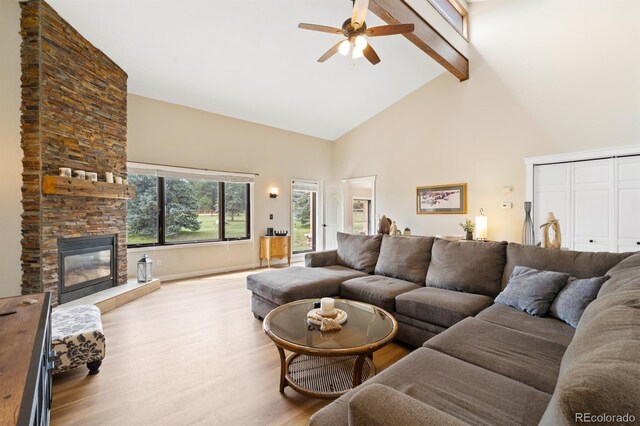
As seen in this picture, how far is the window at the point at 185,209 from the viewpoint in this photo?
5098 mm

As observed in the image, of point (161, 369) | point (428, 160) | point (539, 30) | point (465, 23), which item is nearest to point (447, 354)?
point (161, 369)

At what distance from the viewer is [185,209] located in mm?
5582

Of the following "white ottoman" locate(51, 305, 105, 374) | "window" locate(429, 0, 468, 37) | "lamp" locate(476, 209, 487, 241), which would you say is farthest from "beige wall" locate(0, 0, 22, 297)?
"lamp" locate(476, 209, 487, 241)

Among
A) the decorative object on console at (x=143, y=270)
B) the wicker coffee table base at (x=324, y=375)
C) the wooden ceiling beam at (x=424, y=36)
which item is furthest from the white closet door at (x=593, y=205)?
the decorative object on console at (x=143, y=270)

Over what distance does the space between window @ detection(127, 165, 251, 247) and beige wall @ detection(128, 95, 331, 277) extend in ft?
0.72

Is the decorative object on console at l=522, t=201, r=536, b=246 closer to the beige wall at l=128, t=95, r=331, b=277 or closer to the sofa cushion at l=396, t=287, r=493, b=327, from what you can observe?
the sofa cushion at l=396, t=287, r=493, b=327

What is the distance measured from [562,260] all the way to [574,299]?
0.51 meters

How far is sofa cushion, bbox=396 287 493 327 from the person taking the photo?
2.37 m

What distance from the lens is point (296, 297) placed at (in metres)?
2.93

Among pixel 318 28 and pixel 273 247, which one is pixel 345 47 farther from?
pixel 273 247

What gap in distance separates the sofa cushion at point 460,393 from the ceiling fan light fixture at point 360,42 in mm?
3117

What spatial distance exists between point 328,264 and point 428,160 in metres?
3.41

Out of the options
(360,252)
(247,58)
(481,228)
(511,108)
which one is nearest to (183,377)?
(360,252)

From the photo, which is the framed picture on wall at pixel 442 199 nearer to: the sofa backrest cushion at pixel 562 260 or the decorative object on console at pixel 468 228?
the decorative object on console at pixel 468 228
